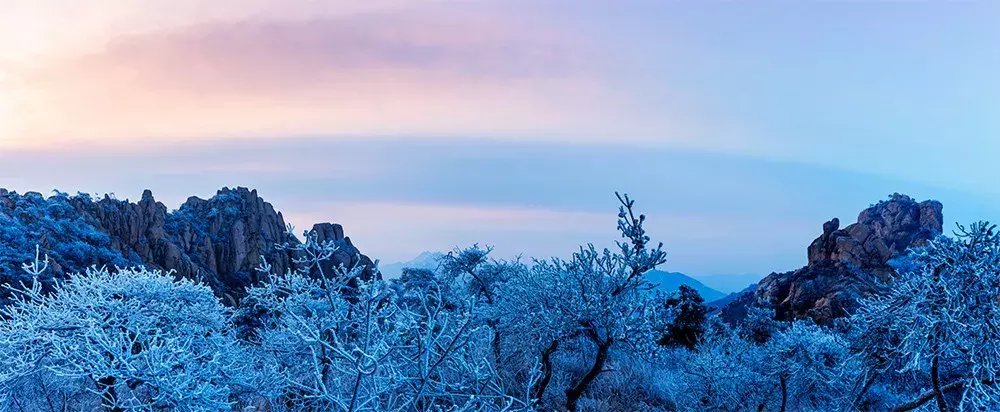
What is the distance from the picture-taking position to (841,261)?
47.3m

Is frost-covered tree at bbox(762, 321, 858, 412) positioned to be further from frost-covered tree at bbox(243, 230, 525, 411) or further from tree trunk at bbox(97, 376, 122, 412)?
tree trunk at bbox(97, 376, 122, 412)

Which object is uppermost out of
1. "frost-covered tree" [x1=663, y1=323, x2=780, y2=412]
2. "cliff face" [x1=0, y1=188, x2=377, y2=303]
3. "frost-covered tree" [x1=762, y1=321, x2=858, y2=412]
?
"frost-covered tree" [x1=762, y1=321, x2=858, y2=412]

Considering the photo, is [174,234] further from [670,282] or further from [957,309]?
[957,309]

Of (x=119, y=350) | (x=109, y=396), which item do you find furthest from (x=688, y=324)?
(x=119, y=350)

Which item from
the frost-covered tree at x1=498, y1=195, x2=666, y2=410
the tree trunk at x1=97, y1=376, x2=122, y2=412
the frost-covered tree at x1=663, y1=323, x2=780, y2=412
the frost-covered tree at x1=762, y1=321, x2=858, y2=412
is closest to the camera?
the tree trunk at x1=97, y1=376, x2=122, y2=412

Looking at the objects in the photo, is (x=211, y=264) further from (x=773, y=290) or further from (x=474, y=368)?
(x=474, y=368)

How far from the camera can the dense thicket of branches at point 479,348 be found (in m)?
4.88

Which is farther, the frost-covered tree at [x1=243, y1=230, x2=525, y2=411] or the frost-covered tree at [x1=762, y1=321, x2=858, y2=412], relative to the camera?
the frost-covered tree at [x1=762, y1=321, x2=858, y2=412]

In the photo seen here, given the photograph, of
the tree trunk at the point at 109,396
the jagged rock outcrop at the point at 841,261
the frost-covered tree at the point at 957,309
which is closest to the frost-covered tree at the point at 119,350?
Result: the tree trunk at the point at 109,396

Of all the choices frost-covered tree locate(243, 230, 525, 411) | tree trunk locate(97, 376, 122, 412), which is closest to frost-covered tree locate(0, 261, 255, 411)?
tree trunk locate(97, 376, 122, 412)

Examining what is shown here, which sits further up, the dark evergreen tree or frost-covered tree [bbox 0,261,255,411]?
frost-covered tree [bbox 0,261,255,411]

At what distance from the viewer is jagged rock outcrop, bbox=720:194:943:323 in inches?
1609

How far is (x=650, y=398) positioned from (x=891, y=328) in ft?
20.5

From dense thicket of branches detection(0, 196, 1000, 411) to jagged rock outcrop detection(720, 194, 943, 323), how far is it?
28.1m
